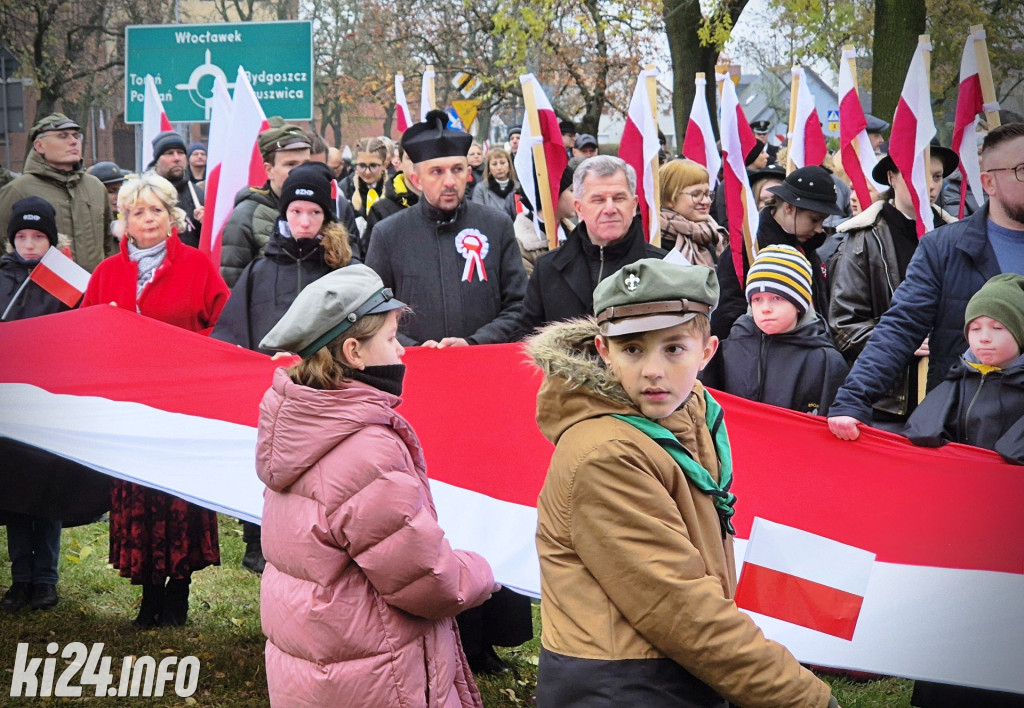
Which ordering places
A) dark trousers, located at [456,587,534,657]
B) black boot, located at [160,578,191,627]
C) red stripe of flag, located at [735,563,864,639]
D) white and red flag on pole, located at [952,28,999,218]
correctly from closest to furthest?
red stripe of flag, located at [735,563,864,639] < dark trousers, located at [456,587,534,657] < black boot, located at [160,578,191,627] < white and red flag on pole, located at [952,28,999,218]

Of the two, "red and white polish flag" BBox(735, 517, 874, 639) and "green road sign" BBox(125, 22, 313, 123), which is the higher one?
"green road sign" BBox(125, 22, 313, 123)

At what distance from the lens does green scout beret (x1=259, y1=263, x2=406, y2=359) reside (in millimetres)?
3195

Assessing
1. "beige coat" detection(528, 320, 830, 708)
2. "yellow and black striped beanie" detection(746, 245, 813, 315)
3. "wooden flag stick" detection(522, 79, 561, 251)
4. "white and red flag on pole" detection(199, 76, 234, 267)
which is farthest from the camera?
"white and red flag on pole" detection(199, 76, 234, 267)

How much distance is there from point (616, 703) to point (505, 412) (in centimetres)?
255

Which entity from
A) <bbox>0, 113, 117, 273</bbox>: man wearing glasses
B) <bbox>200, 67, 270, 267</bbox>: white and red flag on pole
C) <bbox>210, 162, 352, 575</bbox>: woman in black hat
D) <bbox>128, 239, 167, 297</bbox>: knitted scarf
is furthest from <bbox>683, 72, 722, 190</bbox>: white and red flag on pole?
<bbox>0, 113, 117, 273</bbox>: man wearing glasses

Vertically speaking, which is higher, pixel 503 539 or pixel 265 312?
pixel 265 312

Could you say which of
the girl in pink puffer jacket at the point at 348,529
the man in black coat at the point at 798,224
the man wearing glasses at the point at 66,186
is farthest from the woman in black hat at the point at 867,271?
the man wearing glasses at the point at 66,186

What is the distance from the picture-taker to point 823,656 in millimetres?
4043

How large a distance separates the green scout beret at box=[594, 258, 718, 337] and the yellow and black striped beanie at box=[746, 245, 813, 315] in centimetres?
229

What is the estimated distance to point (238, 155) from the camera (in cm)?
765

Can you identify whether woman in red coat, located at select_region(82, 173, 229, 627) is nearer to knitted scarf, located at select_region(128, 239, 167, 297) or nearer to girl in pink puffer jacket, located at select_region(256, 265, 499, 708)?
knitted scarf, located at select_region(128, 239, 167, 297)

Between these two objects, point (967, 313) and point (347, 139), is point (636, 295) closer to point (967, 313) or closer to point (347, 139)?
point (967, 313)

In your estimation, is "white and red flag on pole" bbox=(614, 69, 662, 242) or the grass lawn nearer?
the grass lawn

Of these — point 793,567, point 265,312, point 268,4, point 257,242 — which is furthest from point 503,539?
point 268,4
